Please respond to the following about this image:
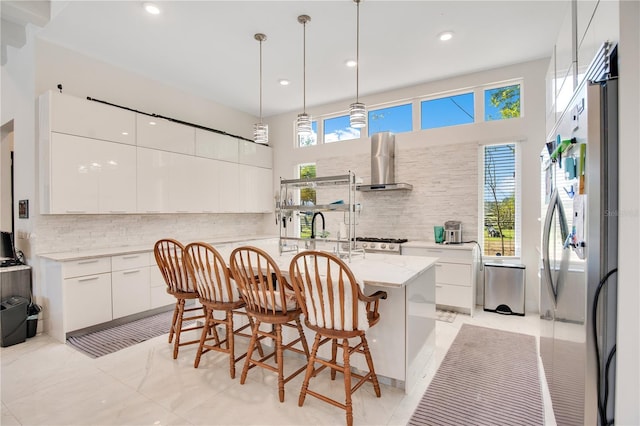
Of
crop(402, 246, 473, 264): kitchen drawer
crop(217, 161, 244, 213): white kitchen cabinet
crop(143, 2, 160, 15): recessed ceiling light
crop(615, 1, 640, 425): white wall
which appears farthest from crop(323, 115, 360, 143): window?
crop(615, 1, 640, 425): white wall

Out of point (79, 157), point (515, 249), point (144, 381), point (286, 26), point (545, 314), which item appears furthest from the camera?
point (515, 249)

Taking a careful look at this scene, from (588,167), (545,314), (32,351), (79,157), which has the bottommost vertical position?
(32,351)

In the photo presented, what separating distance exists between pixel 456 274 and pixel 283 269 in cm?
268

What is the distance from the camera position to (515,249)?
434 centimetres

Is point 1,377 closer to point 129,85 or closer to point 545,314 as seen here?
point 129,85

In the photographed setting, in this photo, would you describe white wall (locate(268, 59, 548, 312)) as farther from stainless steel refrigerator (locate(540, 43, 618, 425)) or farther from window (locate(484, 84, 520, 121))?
stainless steel refrigerator (locate(540, 43, 618, 425))

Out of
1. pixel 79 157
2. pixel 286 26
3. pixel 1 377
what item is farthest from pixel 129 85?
pixel 1 377

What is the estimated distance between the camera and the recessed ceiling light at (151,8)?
9.74ft

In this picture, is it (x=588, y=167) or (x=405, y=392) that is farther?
(x=405, y=392)

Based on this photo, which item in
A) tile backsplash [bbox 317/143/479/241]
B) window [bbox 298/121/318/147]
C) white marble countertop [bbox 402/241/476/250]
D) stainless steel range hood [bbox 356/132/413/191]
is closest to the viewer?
white marble countertop [bbox 402/241/476/250]

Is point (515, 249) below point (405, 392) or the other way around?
the other way around

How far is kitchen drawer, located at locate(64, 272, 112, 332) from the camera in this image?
128 inches

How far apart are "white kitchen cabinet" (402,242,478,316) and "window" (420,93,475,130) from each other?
1851 mm

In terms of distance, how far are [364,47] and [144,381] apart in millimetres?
3900
